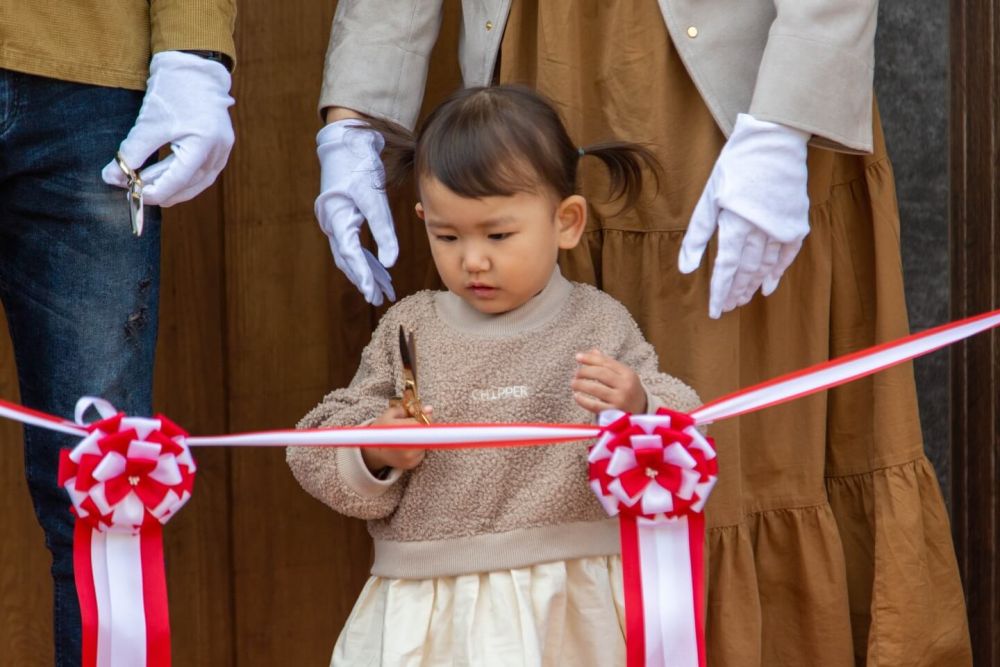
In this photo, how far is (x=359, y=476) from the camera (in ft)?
5.78

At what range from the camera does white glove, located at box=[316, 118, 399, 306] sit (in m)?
2.03

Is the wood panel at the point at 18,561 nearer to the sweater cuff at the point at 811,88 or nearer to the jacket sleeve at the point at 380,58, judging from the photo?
the jacket sleeve at the point at 380,58

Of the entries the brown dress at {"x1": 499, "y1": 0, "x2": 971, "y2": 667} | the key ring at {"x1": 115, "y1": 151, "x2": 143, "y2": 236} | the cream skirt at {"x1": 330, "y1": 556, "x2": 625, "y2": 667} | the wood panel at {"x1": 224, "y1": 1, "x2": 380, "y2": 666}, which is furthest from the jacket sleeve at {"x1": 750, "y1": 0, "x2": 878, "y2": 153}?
the wood panel at {"x1": 224, "y1": 1, "x2": 380, "y2": 666}

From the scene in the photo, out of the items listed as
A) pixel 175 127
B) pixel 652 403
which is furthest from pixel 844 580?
pixel 175 127

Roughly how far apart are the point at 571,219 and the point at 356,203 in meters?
0.35

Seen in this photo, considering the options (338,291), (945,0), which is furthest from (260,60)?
(945,0)

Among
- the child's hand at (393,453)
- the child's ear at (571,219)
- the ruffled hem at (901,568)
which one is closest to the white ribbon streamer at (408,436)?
the child's hand at (393,453)

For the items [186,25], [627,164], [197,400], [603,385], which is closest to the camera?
[603,385]

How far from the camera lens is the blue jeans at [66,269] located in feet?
5.91

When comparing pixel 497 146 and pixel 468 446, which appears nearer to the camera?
pixel 468 446

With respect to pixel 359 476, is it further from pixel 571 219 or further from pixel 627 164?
pixel 627 164

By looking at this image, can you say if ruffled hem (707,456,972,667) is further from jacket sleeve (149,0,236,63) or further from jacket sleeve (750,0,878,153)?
jacket sleeve (149,0,236,63)

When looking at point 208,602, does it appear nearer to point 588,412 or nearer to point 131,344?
point 131,344

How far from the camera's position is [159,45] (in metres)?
1.88
